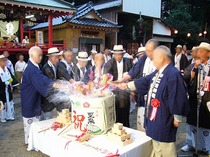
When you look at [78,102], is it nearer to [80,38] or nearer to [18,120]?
[18,120]

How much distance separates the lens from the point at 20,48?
10.5 m

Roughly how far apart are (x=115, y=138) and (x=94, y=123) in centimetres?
35

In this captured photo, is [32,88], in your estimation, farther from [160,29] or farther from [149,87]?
[160,29]

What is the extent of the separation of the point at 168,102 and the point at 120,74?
213 cm

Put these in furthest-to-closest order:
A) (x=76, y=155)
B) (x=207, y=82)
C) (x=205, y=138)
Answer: (x=205, y=138)
(x=207, y=82)
(x=76, y=155)

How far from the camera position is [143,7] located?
17156mm

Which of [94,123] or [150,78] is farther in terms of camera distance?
[150,78]

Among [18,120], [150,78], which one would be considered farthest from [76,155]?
[18,120]

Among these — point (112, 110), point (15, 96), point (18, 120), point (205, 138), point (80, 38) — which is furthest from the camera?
point (80, 38)

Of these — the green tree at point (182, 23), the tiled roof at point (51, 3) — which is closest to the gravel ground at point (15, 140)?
the tiled roof at point (51, 3)

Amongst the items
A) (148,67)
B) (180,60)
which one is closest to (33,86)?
(148,67)

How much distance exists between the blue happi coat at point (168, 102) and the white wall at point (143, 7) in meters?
13.7

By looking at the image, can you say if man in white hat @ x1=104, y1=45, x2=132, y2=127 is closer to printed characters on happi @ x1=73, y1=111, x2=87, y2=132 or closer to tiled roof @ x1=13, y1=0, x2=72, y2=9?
printed characters on happi @ x1=73, y1=111, x2=87, y2=132

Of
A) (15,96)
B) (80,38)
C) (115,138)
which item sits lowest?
(15,96)
